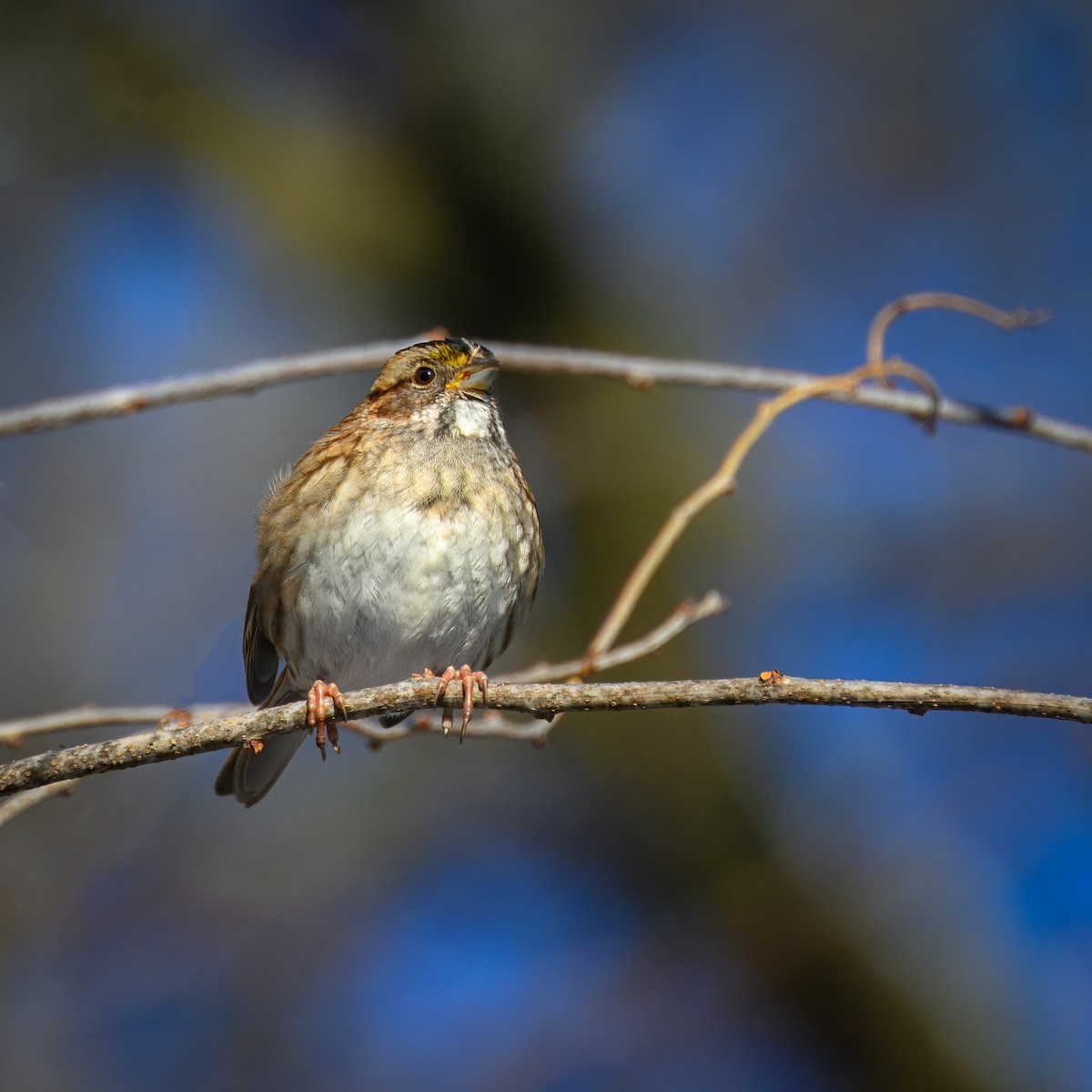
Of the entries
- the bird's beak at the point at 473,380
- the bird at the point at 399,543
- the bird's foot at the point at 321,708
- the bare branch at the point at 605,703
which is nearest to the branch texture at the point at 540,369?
the bird's beak at the point at 473,380

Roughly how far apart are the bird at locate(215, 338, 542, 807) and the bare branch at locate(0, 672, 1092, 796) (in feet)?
4.69

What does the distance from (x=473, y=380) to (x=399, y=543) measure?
69cm

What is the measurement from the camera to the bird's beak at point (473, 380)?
4453 millimetres

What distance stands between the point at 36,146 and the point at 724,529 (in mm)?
5470

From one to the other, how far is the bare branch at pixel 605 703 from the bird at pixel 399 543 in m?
1.43

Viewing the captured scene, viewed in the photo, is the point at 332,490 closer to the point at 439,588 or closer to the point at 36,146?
the point at 439,588

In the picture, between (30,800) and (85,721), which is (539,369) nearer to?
(85,721)

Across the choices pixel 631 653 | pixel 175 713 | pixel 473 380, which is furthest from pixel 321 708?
pixel 473 380

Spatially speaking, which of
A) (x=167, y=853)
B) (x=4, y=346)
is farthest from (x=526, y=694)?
(x=4, y=346)

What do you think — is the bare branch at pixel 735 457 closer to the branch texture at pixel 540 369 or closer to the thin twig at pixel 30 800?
the branch texture at pixel 540 369

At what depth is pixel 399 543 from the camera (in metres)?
4.13

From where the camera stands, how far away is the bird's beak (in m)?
4.45

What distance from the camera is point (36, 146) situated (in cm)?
896

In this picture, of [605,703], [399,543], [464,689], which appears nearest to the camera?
[605,703]
